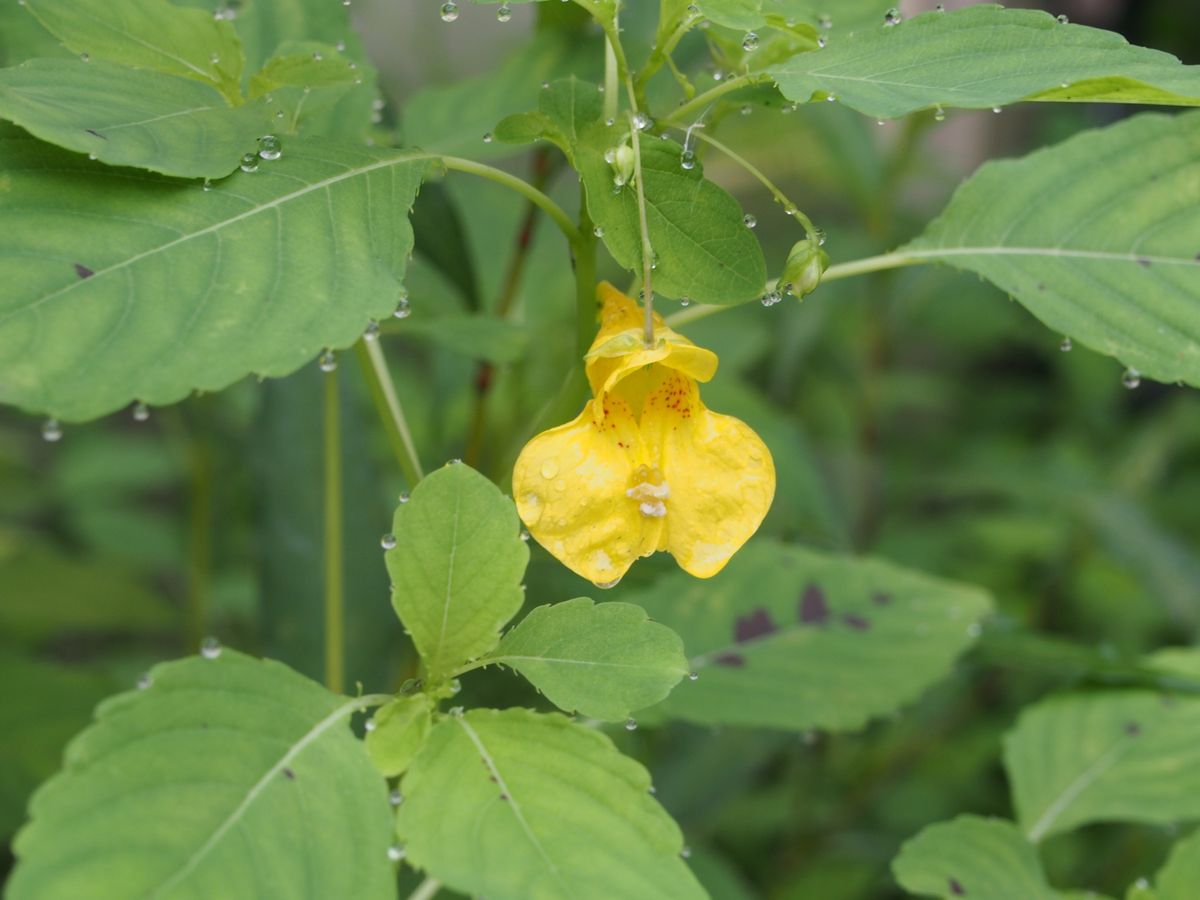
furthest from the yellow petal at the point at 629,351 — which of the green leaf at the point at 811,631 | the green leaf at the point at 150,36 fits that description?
the green leaf at the point at 811,631

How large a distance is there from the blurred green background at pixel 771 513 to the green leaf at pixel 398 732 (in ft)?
0.92

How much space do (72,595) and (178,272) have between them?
1398 mm

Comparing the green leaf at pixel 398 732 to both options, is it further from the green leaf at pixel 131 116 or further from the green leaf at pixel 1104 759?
the green leaf at pixel 1104 759

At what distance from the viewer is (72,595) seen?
195 centimetres

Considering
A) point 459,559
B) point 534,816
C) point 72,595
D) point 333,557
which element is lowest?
point 72,595

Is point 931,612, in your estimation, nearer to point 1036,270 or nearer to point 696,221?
point 1036,270

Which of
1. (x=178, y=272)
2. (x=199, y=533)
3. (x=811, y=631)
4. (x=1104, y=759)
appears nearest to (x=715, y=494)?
(x=178, y=272)

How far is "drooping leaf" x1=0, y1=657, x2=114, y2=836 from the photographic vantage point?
1.45 meters

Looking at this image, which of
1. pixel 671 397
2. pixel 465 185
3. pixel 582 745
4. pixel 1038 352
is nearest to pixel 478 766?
pixel 582 745

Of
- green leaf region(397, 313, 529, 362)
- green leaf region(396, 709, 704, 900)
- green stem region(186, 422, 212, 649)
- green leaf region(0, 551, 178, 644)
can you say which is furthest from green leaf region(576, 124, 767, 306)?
green leaf region(0, 551, 178, 644)

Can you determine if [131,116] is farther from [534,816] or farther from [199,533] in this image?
[199,533]

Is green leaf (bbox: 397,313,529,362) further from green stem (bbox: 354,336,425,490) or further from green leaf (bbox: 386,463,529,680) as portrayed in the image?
green leaf (bbox: 386,463,529,680)

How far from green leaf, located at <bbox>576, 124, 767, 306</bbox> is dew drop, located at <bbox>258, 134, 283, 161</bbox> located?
22 centimetres

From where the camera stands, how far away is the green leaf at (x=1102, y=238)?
93cm
